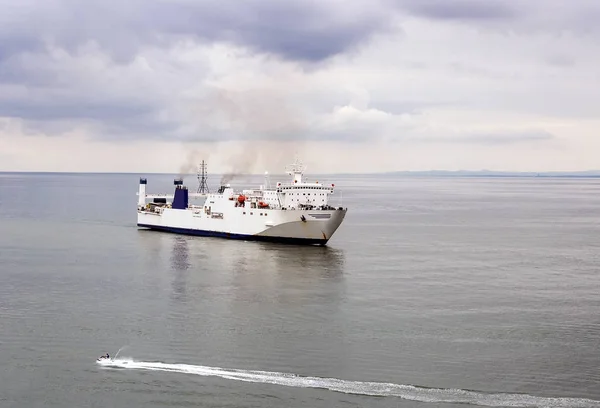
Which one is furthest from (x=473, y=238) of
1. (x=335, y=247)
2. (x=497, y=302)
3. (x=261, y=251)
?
(x=497, y=302)

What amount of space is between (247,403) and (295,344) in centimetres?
765

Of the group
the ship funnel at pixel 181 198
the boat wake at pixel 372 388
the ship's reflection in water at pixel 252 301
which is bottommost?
the boat wake at pixel 372 388

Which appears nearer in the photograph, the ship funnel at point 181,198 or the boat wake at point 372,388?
the boat wake at point 372,388

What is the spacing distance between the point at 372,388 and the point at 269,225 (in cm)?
4417

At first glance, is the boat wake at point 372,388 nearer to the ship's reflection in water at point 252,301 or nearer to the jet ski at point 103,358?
the jet ski at point 103,358

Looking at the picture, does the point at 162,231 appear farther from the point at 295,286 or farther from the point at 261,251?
the point at 295,286

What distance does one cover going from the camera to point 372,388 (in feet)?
90.3

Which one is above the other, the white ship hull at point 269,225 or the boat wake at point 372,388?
the white ship hull at point 269,225

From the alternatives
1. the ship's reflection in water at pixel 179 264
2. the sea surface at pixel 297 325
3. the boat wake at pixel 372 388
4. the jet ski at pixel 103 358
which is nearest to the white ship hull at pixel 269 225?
the sea surface at pixel 297 325

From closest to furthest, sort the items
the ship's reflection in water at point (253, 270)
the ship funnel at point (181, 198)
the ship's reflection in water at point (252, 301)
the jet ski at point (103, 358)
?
the jet ski at point (103, 358) < the ship's reflection in water at point (252, 301) < the ship's reflection in water at point (253, 270) < the ship funnel at point (181, 198)

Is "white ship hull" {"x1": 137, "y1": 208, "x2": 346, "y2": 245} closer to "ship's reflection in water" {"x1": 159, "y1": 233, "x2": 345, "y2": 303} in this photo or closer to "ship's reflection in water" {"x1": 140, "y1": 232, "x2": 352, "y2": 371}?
"ship's reflection in water" {"x1": 159, "y1": 233, "x2": 345, "y2": 303}

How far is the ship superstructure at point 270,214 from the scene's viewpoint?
227 ft

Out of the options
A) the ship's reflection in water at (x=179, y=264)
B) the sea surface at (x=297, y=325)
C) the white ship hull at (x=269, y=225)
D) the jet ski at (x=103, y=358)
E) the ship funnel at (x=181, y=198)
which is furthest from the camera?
the ship funnel at (x=181, y=198)

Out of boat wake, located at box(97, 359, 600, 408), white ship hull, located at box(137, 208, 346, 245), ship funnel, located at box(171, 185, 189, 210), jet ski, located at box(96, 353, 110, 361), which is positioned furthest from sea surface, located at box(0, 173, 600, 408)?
ship funnel, located at box(171, 185, 189, 210)
